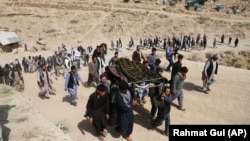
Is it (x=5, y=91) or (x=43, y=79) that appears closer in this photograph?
(x=5, y=91)

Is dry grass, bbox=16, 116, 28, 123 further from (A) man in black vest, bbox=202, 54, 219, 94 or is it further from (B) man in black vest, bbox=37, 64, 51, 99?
(A) man in black vest, bbox=202, 54, 219, 94

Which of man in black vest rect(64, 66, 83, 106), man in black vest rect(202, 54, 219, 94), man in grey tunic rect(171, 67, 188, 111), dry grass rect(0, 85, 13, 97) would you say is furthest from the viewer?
man in black vest rect(202, 54, 219, 94)

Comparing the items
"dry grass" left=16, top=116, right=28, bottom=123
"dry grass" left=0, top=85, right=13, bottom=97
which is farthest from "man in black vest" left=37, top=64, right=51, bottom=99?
"dry grass" left=16, top=116, right=28, bottom=123

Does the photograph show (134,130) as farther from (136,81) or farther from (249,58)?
(249,58)

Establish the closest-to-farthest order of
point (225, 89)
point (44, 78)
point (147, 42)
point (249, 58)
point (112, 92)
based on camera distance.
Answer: point (112, 92) → point (44, 78) → point (225, 89) → point (249, 58) → point (147, 42)

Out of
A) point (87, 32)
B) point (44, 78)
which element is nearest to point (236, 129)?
point (44, 78)

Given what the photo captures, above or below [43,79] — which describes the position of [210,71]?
below

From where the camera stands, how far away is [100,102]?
8.79 meters

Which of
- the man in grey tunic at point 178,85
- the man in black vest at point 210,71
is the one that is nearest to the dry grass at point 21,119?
the man in grey tunic at point 178,85

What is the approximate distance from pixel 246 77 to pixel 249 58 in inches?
443

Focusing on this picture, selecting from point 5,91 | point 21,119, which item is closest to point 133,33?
point 5,91

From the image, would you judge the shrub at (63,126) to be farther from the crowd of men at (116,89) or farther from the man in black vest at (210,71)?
the man in black vest at (210,71)

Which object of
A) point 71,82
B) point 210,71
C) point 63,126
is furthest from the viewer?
point 210,71

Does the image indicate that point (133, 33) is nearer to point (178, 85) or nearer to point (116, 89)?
point (178, 85)
